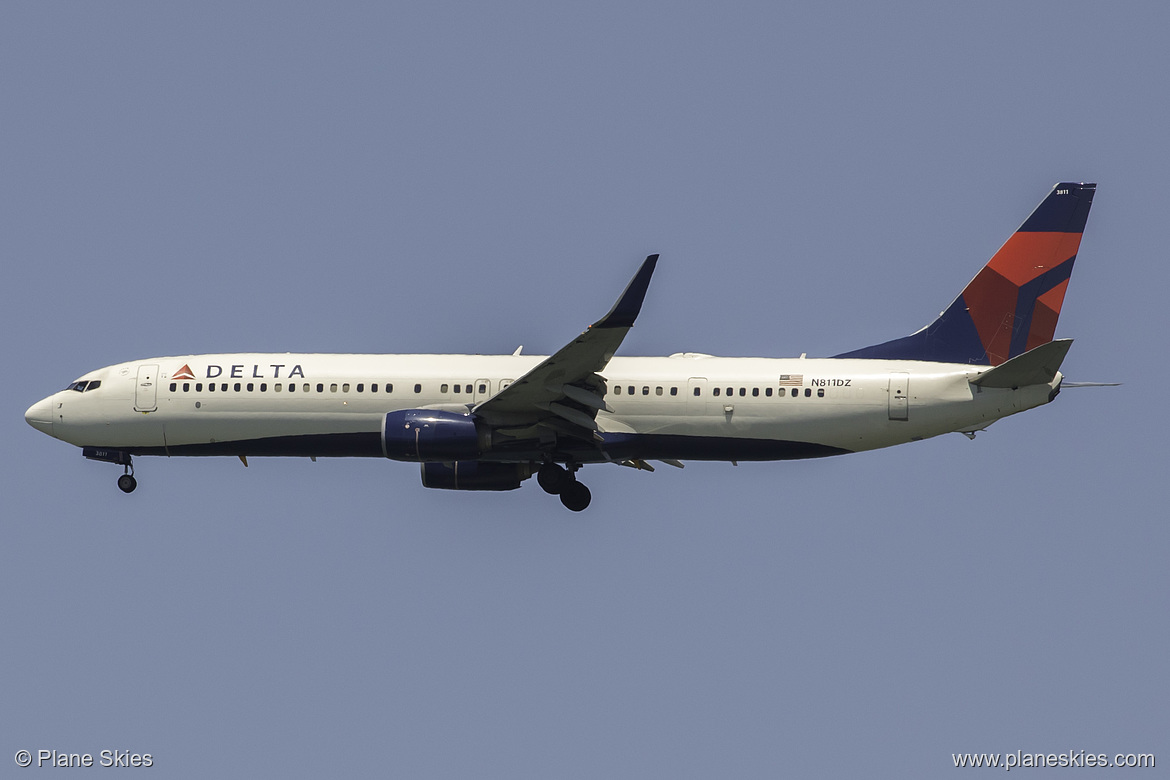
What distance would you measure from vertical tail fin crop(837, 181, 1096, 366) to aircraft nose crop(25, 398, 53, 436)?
75.2ft

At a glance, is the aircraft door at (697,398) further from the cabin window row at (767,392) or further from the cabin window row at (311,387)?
the cabin window row at (311,387)

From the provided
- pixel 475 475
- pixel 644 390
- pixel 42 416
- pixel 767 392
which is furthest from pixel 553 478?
pixel 42 416

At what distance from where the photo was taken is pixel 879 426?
43.8 meters

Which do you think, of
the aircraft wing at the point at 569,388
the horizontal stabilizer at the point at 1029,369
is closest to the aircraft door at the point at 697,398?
the aircraft wing at the point at 569,388

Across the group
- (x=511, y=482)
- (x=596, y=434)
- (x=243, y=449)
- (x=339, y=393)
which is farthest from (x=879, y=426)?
(x=243, y=449)

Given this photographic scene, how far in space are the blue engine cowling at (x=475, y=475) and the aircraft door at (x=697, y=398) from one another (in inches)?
207

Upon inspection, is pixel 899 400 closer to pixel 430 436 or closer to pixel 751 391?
pixel 751 391

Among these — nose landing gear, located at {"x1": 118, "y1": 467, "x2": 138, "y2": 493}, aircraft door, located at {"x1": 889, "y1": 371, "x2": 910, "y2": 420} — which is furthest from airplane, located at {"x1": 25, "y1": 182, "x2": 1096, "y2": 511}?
nose landing gear, located at {"x1": 118, "y1": 467, "x2": 138, "y2": 493}

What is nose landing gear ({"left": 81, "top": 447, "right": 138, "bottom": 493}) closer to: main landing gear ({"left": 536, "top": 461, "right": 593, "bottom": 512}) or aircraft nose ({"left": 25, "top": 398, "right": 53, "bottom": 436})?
aircraft nose ({"left": 25, "top": 398, "right": 53, "bottom": 436})

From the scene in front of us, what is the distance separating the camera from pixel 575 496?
153ft

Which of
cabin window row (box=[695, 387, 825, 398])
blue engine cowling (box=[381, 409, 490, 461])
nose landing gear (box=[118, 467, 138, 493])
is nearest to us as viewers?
blue engine cowling (box=[381, 409, 490, 461])

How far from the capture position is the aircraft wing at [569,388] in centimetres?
4047

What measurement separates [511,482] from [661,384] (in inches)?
→ 215

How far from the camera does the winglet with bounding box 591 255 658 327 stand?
3934 cm
